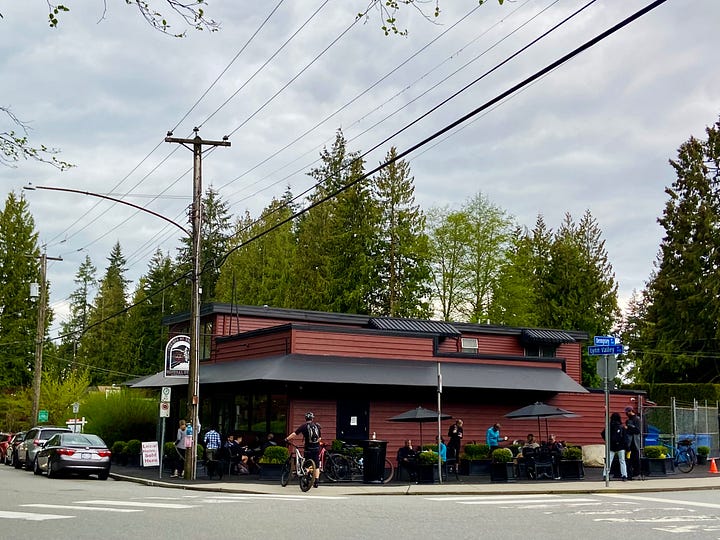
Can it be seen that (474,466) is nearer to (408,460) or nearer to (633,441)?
(408,460)

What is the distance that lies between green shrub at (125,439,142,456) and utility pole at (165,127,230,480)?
21.9 feet

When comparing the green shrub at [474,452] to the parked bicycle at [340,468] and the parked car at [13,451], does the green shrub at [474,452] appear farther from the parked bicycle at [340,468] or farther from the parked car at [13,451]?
the parked car at [13,451]

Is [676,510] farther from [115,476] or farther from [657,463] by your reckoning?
[115,476]

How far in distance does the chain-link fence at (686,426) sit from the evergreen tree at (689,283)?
12.0 m

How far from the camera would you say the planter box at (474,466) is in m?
27.2

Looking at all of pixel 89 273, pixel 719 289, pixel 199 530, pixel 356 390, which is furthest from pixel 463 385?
pixel 89 273

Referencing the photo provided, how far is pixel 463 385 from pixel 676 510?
1489cm

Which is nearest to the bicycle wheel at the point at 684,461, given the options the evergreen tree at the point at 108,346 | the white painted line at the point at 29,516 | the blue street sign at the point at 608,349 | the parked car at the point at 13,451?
the blue street sign at the point at 608,349

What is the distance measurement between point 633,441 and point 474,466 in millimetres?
4793

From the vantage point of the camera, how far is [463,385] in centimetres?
3089

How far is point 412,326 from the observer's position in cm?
3784

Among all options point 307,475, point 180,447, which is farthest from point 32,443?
point 307,475

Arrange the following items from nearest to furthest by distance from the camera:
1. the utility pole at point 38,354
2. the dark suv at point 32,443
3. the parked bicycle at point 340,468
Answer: the parked bicycle at point 340,468 < the dark suv at point 32,443 < the utility pole at point 38,354

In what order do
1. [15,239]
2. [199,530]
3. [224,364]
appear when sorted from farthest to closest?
1. [15,239]
2. [224,364]
3. [199,530]
